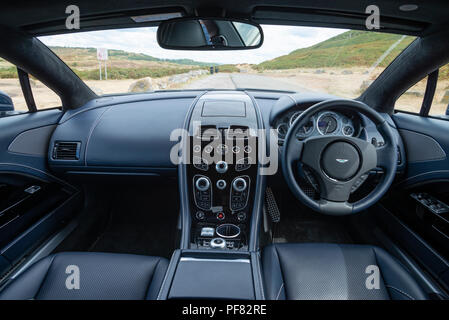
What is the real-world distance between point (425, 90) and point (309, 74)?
3.41 ft

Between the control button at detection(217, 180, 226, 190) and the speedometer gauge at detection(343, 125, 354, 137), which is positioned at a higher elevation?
the speedometer gauge at detection(343, 125, 354, 137)

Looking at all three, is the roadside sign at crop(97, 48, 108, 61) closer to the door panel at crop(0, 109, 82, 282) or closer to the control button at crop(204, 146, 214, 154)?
the door panel at crop(0, 109, 82, 282)

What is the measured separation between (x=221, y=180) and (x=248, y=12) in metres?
1.24

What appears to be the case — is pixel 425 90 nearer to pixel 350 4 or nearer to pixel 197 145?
pixel 350 4

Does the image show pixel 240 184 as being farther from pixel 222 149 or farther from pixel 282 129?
pixel 282 129

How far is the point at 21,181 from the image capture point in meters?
2.30

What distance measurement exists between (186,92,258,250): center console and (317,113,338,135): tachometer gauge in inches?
19.7

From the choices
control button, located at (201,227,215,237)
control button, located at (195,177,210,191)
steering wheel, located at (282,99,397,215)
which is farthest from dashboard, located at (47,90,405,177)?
control button, located at (201,227,215,237)

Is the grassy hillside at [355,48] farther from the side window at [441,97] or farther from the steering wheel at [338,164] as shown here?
the steering wheel at [338,164]

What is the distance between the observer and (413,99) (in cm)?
244

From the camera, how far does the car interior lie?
166cm

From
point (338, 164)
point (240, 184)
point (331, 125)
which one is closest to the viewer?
point (338, 164)

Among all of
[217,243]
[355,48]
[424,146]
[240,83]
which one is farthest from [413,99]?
[217,243]
